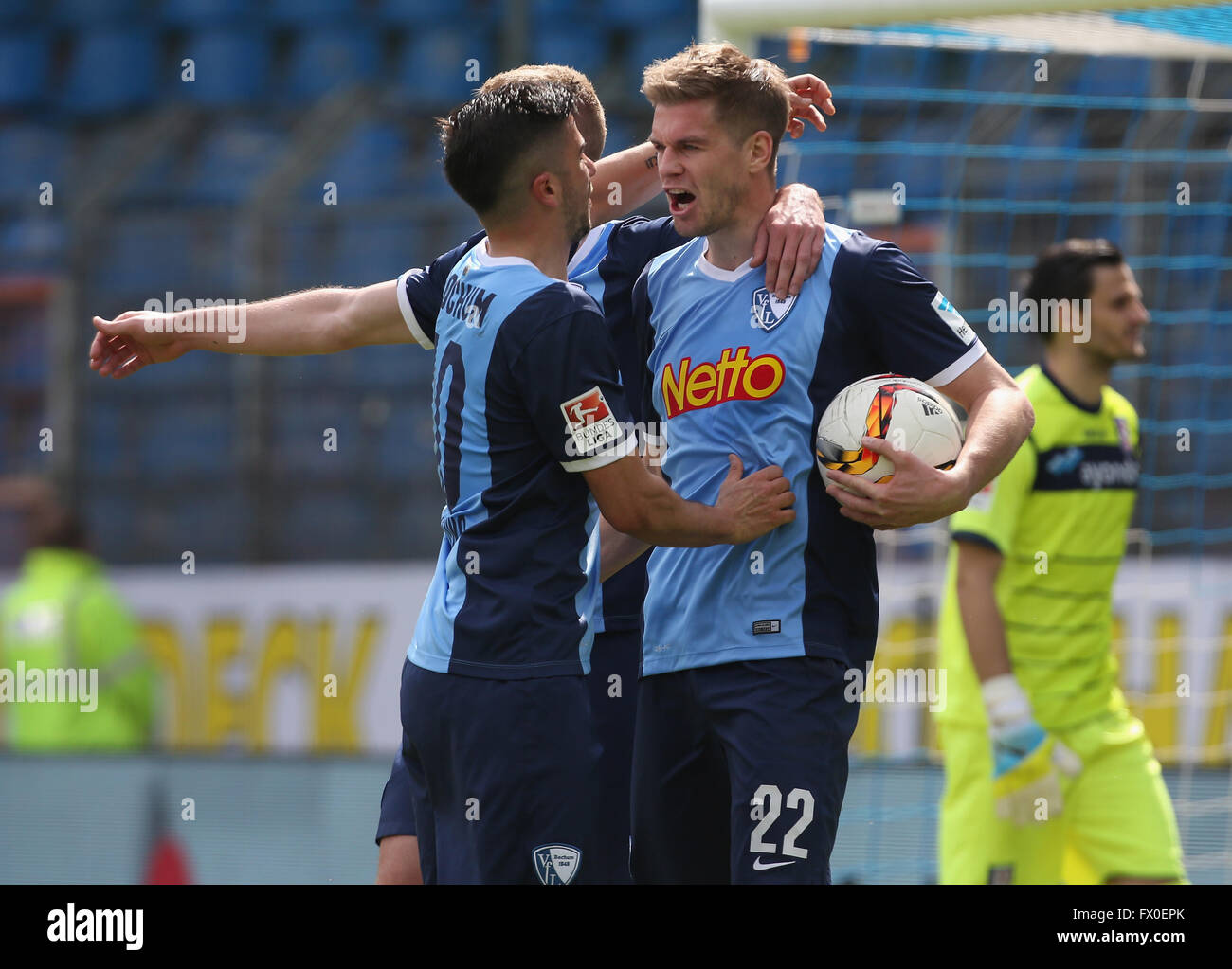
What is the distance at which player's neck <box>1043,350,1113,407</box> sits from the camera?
4.78 m

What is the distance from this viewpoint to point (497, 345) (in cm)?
276

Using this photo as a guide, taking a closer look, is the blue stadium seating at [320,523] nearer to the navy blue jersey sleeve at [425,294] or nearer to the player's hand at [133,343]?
the player's hand at [133,343]

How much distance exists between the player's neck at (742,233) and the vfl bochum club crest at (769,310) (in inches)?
4.9

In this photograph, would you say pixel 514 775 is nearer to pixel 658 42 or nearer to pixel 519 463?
pixel 519 463

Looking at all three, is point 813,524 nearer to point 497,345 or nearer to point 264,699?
point 497,345

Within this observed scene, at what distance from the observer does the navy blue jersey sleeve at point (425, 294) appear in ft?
10.5

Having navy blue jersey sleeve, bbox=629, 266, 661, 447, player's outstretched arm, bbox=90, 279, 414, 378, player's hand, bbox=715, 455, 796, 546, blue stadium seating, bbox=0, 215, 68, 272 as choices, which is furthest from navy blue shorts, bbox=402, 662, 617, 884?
blue stadium seating, bbox=0, 215, 68, 272

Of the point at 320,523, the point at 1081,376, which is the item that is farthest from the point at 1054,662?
the point at 320,523

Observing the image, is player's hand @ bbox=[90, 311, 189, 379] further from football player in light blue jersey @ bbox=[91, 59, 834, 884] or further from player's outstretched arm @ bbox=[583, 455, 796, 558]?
player's outstretched arm @ bbox=[583, 455, 796, 558]

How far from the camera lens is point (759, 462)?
2955 millimetres

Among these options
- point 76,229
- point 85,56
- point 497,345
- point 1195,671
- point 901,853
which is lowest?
point 901,853

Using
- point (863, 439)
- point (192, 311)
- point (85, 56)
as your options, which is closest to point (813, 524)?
point (863, 439)

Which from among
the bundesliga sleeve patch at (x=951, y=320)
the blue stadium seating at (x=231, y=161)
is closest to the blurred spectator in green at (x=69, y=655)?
the blue stadium seating at (x=231, y=161)
